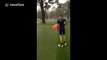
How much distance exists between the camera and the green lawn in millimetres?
3711

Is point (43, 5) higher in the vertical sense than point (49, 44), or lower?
higher

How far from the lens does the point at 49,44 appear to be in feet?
12.8

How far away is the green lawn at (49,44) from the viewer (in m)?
3.71

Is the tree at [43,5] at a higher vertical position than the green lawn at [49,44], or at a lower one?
higher

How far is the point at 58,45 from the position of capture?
415 centimetres

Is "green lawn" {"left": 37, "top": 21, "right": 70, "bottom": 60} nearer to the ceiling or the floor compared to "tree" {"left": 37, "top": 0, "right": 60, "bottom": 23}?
nearer to the floor
